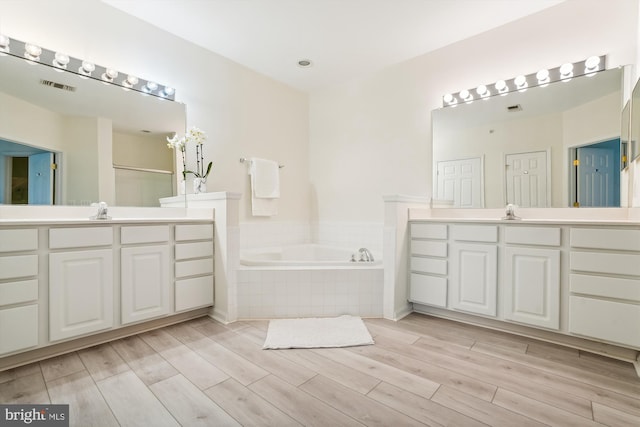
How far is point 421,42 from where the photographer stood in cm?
287

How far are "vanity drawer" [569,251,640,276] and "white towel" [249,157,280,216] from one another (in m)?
2.67

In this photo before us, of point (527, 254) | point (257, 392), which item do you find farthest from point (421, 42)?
point (257, 392)

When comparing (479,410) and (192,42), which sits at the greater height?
(192,42)

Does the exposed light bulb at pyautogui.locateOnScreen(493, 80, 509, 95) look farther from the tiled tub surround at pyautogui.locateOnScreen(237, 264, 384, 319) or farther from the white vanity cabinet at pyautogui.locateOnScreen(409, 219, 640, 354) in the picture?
the tiled tub surround at pyautogui.locateOnScreen(237, 264, 384, 319)

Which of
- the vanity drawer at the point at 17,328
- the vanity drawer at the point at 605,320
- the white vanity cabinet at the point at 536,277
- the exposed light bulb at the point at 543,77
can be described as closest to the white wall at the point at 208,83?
the vanity drawer at the point at 17,328

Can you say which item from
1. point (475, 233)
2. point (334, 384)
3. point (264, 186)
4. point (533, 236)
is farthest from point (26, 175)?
point (533, 236)

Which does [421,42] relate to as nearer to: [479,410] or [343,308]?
[343,308]

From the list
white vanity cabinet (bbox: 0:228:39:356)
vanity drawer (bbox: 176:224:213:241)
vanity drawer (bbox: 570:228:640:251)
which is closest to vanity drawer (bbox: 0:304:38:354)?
white vanity cabinet (bbox: 0:228:39:356)

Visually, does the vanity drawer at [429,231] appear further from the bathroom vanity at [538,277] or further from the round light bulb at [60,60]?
the round light bulb at [60,60]

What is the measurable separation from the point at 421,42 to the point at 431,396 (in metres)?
2.91

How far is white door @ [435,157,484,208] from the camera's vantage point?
2746 mm

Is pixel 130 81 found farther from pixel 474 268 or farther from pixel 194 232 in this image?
pixel 474 268

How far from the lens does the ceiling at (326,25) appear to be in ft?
7.75
